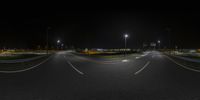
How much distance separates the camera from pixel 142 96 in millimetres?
7168

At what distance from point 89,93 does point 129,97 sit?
4.92 feet

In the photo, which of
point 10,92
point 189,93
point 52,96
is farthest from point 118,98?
point 10,92

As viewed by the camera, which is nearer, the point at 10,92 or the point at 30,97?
the point at 30,97

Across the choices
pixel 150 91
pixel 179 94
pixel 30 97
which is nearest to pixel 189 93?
pixel 179 94

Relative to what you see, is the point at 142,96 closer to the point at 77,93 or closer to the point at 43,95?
the point at 77,93

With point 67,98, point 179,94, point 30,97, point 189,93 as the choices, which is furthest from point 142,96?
point 30,97

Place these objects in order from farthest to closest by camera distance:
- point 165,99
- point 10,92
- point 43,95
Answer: point 10,92 < point 43,95 < point 165,99

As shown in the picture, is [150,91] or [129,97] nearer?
[129,97]

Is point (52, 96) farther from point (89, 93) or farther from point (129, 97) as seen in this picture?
point (129, 97)

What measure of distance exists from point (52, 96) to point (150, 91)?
3.67 m

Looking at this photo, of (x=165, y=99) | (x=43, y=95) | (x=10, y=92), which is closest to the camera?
(x=165, y=99)

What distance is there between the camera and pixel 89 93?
7594 millimetres

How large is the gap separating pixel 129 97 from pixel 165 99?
1.15 metres

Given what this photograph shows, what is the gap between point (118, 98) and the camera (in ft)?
22.3
